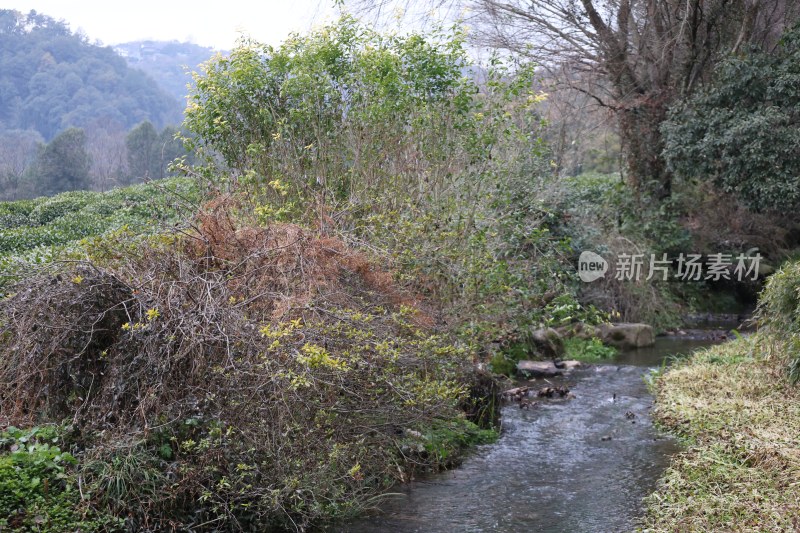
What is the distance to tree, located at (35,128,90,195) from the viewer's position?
1923 centimetres

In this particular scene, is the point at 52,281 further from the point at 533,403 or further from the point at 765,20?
the point at 765,20

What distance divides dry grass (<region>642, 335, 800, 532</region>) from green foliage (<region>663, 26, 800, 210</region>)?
17.6 feet

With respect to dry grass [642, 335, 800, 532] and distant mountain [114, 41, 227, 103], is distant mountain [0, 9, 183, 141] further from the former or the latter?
dry grass [642, 335, 800, 532]

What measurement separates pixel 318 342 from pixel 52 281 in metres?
1.97

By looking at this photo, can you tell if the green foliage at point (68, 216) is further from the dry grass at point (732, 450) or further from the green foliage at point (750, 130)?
the green foliage at point (750, 130)

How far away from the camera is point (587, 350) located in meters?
11.7

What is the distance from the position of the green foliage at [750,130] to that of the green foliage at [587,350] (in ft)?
13.8

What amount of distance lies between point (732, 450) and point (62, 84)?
27.8 metres

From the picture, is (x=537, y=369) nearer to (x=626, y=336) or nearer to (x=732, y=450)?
(x=626, y=336)

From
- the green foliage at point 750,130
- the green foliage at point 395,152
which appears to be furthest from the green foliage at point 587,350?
the green foliage at point 750,130

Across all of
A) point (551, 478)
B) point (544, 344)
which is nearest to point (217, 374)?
point (551, 478)

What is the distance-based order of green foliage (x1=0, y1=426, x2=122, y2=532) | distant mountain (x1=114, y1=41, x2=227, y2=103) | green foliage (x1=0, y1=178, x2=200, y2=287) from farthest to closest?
1. distant mountain (x1=114, y1=41, x2=227, y2=103)
2. green foliage (x1=0, y1=178, x2=200, y2=287)
3. green foliage (x1=0, y1=426, x2=122, y2=532)

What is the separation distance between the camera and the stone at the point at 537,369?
33.0ft

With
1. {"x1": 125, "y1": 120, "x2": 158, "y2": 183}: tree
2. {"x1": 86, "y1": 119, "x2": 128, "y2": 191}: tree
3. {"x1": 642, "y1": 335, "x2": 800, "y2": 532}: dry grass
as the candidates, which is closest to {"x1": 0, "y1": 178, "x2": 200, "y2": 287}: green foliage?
{"x1": 86, "y1": 119, "x2": 128, "y2": 191}: tree
